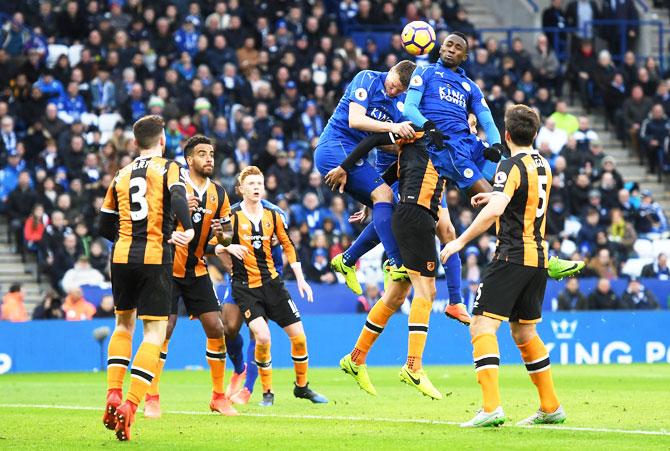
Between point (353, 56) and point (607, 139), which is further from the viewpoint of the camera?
point (607, 139)

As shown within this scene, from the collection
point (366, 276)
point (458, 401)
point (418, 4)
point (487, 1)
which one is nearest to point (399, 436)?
point (458, 401)

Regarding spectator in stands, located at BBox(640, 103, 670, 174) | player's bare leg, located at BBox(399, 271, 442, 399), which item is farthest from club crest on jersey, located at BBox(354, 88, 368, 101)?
spectator in stands, located at BBox(640, 103, 670, 174)

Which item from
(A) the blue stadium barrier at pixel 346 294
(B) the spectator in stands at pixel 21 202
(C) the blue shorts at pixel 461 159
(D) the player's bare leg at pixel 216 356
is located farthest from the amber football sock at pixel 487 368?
(B) the spectator in stands at pixel 21 202

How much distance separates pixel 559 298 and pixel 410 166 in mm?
12973

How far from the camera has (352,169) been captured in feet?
42.0

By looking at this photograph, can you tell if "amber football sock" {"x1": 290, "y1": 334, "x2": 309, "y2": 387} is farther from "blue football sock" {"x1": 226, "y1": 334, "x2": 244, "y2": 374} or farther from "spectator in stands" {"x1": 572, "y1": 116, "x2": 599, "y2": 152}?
"spectator in stands" {"x1": 572, "y1": 116, "x2": 599, "y2": 152}

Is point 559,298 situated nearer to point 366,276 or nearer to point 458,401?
point 366,276

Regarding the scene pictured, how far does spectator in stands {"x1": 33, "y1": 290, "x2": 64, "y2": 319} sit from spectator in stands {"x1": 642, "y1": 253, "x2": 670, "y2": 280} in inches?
441

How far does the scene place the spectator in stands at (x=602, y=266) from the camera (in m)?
26.1

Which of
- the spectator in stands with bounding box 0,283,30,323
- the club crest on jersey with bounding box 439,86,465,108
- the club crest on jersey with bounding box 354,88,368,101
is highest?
the club crest on jersey with bounding box 439,86,465,108

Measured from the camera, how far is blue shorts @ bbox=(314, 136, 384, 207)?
12883 millimetres

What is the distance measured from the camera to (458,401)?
14383mm

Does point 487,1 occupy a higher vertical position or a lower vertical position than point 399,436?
higher

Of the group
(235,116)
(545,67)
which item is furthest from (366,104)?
(545,67)
